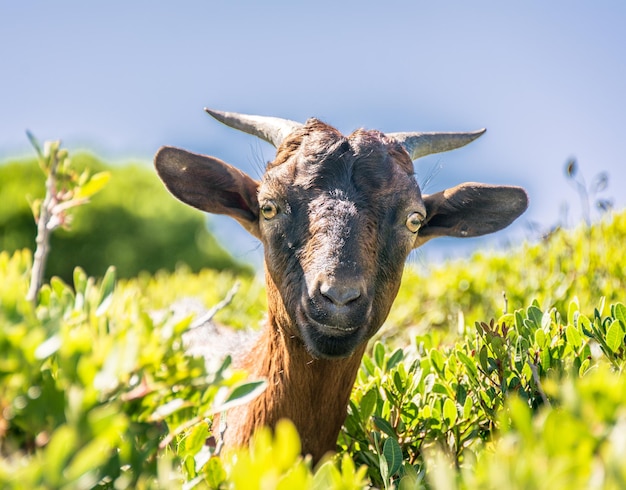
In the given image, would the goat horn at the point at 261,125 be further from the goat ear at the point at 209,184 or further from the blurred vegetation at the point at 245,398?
the blurred vegetation at the point at 245,398

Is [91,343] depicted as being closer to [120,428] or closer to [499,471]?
A: [120,428]

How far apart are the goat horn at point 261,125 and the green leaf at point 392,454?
2.38 m

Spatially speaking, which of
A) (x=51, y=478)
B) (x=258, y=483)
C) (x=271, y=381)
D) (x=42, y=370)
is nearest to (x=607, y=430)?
(x=258, y=483)

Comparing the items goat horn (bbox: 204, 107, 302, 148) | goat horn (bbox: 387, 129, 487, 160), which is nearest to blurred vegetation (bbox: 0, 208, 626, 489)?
goat horn (bbox: 387, 129, 487, 160)

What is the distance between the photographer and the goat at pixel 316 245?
3524 mm

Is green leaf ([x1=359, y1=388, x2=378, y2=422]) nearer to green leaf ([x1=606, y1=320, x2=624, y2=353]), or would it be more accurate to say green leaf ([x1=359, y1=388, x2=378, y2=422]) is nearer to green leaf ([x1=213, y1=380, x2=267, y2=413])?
green leaf ([x1=606, y1=320, x2=624, y2=353])

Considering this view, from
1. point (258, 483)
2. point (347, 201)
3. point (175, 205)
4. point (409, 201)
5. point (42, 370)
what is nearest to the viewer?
point (258, 483)

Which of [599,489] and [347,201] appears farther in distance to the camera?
[347,201]

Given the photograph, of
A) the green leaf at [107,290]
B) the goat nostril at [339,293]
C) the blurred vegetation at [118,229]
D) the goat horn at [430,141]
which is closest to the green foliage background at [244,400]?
the green leaf at [107,290]

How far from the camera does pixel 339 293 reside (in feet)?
11.0

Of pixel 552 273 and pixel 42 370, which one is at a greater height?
pixel 42 370

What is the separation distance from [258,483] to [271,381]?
245 cm

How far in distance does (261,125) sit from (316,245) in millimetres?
1510

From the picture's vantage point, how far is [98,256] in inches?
966
